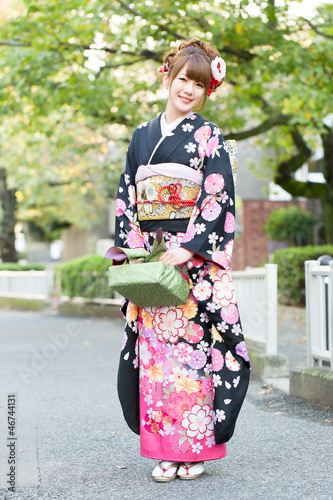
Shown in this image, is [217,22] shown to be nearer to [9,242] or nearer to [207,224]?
[207,224]

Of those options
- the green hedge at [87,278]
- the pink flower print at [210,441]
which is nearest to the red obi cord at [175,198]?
the pink flower print at [210,441]

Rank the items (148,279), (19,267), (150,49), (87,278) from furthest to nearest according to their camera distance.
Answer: (19,267) < (87,278) < (150,49) < (148,279)

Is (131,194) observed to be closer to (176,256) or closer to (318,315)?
(176,256)

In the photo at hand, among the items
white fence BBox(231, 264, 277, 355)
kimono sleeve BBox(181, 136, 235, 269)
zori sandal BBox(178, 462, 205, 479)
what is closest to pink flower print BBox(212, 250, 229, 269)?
kimono sleeve BBox(181, 136, 235, 269)

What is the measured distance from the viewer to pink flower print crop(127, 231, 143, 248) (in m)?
3.20

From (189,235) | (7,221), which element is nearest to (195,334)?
(189,235)

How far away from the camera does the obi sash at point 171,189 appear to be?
315 cm

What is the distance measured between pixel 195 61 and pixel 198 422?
1.83 meters

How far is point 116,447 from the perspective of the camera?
12.3 feet

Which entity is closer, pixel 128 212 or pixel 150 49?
pixel 128 212

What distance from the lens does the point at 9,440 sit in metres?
3.94

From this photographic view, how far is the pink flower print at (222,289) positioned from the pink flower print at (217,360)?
0.79 feet

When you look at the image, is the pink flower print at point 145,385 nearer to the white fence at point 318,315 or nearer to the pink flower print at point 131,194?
the pink flower print at point 131,194

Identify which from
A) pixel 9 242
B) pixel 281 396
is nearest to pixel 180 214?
pixel 281 396
